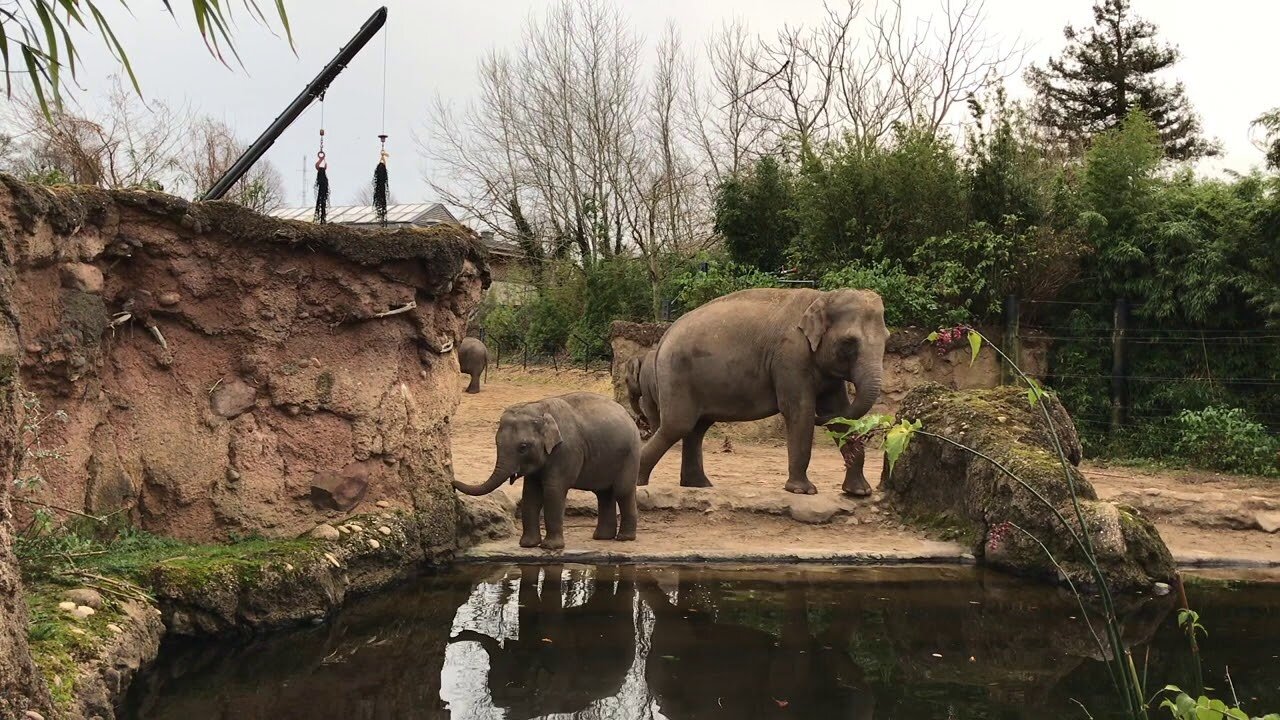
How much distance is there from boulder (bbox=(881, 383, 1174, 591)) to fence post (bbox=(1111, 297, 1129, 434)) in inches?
177

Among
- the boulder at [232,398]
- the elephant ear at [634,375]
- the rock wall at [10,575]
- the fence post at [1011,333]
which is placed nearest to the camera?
the rock wall at [10,575]

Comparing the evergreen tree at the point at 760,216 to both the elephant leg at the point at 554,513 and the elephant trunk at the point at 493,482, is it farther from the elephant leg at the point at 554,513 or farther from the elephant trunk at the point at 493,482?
the elephant trunk at the point at 493,482

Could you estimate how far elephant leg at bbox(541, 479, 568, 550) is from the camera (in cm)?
768

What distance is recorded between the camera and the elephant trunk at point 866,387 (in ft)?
29.6

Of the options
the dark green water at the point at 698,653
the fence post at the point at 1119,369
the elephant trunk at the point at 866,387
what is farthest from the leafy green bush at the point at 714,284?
the dark green water at the point at 698,653

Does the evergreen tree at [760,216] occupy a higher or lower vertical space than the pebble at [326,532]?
higher

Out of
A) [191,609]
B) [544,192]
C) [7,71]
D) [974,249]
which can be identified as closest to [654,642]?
[191,609]

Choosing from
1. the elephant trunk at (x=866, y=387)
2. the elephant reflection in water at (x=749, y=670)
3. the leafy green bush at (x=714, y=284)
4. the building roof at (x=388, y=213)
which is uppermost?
the building roof at (x=388, y=213)

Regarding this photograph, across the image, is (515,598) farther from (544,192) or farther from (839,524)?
(544,192)

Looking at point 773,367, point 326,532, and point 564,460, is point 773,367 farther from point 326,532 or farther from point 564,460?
point 326,532

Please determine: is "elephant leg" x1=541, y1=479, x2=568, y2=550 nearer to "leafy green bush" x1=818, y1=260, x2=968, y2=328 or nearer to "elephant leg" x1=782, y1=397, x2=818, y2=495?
"elephant leg" x1=782, y1=397, x2=818, y2=495

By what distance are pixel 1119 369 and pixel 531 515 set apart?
9152mm

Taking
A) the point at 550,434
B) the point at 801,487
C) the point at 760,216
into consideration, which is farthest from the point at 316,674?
the point at 760,216

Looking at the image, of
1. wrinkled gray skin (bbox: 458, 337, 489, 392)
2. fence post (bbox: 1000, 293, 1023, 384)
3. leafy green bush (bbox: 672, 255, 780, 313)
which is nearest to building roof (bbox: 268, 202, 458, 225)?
wrinkled gray skin (bbox: 458, 337, 489, 392)
